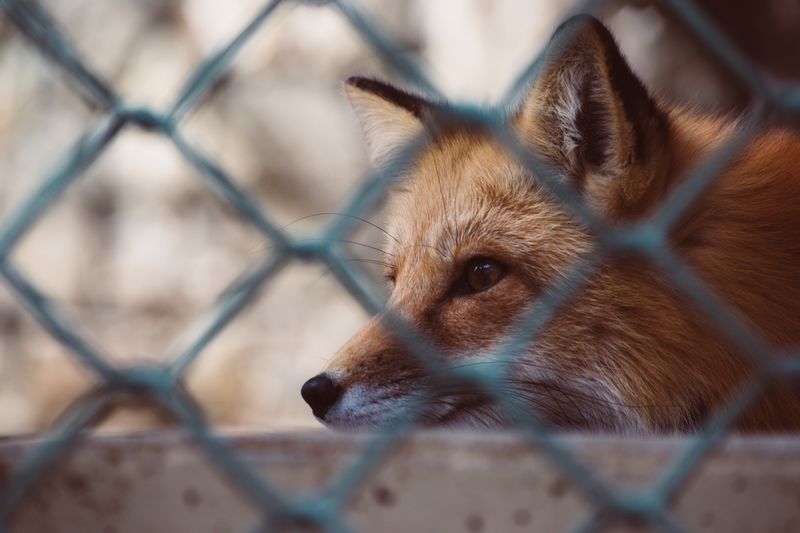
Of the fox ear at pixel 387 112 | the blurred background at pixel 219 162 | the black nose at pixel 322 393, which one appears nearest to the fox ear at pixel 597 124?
the fox ear at pixel 387 112

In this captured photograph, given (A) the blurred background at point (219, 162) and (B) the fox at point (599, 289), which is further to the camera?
(A) the blurred background at point (219, 162)

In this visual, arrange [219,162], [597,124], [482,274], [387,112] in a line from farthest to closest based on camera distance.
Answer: [219,162] < [387,112] < [482,274] < [597,124]

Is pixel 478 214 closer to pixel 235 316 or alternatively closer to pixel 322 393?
pixel 322 393

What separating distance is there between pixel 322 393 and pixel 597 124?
0.73 metres

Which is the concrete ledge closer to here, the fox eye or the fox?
the fox

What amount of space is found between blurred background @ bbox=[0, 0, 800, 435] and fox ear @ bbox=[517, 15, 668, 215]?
2980 mm

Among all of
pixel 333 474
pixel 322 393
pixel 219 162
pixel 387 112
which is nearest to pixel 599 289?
pixel 322 393

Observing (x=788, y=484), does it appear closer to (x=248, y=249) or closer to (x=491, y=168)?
(x=491, y=168)

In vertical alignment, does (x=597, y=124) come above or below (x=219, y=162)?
below

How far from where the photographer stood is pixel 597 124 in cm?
177

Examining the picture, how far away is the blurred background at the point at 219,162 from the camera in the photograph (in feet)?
15.9

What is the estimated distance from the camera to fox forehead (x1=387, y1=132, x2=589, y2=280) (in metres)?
2.00

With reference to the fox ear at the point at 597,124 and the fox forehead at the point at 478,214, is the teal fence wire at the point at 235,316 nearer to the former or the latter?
the fox ear at the point at 597,124

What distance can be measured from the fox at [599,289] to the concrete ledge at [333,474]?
2.22ft
